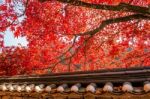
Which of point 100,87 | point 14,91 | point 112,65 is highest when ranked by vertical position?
point 100,87

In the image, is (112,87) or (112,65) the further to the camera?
(112,65)

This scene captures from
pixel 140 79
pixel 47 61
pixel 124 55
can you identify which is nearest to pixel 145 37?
pixel 124 55

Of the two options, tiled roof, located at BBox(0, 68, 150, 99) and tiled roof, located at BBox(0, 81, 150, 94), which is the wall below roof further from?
tiled roof, located at BBox(0, 81, 150, 94)

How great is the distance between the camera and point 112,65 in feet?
79.6

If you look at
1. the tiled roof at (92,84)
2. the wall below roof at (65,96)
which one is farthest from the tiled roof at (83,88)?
the wall below roof at (65,96)

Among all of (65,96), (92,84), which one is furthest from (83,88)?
(65,96)

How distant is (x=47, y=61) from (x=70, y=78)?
52.9 feet

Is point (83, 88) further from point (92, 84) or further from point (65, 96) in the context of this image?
point (65, 96)

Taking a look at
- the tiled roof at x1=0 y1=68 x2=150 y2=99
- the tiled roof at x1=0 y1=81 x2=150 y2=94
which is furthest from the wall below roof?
the tiled roof at x1=0 y1=81 x2=150 y2=94

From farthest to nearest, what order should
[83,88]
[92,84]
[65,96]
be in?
[65,96], [83,88], [92,84]

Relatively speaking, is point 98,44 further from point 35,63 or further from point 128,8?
point 128,8

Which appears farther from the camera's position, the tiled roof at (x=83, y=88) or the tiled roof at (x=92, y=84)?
the tiled roof at (x=92, y=84)

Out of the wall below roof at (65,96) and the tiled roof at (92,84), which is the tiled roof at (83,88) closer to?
the tiled roof at (92,84)

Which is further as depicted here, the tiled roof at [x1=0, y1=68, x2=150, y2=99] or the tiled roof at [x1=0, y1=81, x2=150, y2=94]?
the tiled roof at [x1=0, y1=68, x2=150, y2=99]
